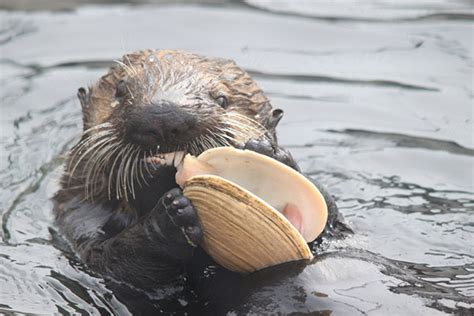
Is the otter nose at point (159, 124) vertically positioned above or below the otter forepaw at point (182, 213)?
above

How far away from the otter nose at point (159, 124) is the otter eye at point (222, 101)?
453mm

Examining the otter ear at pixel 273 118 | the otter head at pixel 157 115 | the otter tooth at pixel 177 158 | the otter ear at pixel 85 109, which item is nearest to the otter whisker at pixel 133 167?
the otter head at pixel 157 115

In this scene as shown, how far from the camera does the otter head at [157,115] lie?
385cm

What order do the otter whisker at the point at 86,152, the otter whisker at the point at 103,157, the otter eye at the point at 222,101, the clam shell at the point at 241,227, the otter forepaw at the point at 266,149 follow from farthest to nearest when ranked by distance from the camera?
the otter eye at the point at 222,101 → the otter whisker at the point at 86,152 → the otter whisker at the point at 103,157 → the otter forepaw at the point at 266,149 → the clam shell at the point at 241,227

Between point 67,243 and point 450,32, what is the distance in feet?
12.6

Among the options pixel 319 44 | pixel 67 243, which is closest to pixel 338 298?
pixel 67 243

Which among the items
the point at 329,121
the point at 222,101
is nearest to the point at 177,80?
the point at 222,101

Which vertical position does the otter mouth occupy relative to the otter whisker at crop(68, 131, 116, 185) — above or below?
above

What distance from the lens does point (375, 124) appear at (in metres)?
6.41

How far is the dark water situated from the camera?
4.28 m

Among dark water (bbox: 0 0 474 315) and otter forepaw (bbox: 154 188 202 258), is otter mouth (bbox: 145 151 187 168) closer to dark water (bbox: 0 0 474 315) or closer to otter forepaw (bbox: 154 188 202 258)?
otter forepaw (bbox: 154 188 202 258)

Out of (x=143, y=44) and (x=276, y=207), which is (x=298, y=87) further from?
(x=276, y=207)

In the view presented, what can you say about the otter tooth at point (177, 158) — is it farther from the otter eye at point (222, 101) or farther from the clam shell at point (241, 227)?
the otter eye at point (222, 101)

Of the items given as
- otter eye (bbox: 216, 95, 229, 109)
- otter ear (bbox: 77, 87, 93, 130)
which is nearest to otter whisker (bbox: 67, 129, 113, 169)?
otter ear (bbox: 77, 87, 93, 130)
